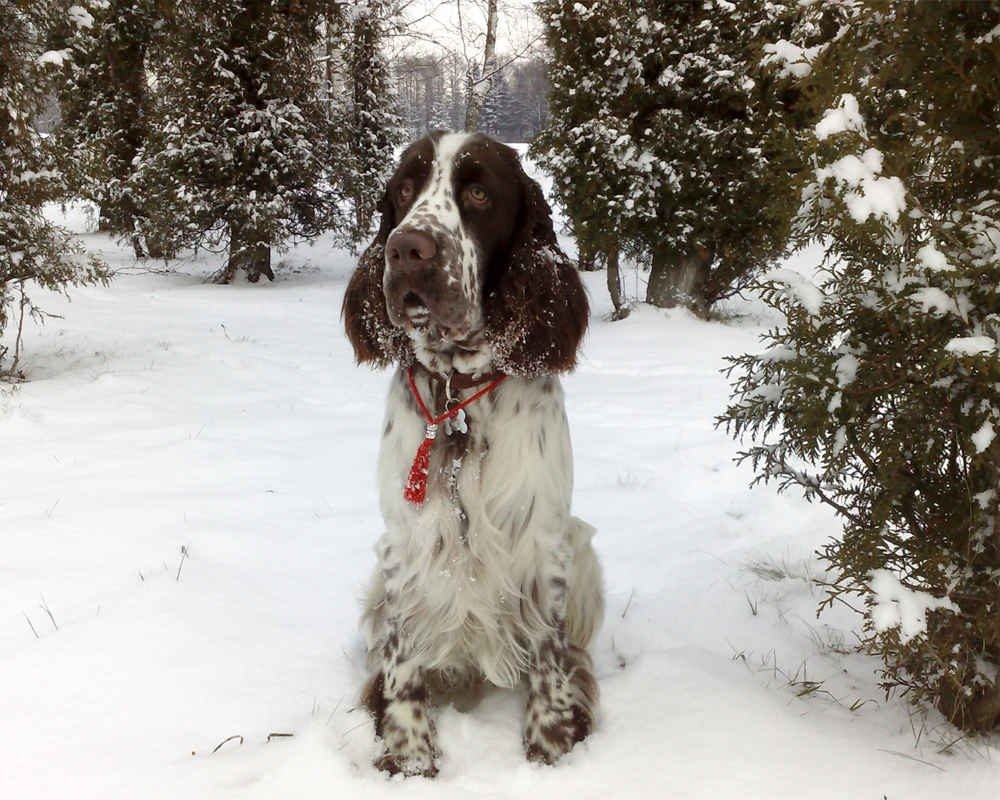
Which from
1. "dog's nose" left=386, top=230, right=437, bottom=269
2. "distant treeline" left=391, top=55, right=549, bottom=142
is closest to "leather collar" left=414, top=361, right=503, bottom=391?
"dog's nose" left=386, top=230, right=437, bottom=269

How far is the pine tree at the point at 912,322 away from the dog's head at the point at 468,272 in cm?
63

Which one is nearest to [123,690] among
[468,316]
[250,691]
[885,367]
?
[250,691]

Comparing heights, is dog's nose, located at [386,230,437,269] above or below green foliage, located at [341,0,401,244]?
below

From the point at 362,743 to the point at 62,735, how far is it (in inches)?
29.3

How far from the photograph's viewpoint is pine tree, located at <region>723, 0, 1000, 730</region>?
144 cm

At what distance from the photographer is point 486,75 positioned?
1252 centimetres

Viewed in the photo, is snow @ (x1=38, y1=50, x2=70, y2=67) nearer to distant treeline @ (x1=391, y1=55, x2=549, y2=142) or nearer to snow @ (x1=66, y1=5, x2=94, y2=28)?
snow @ (x1=66, y1=5, x2=94, y2=28)

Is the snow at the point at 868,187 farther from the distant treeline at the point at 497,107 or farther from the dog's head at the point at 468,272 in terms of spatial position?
the distant treeline at the point at 497,107

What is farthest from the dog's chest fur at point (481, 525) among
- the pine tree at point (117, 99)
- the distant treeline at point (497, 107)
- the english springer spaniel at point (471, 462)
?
the distant treeline at point (497, 107)

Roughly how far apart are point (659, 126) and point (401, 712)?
284 inches

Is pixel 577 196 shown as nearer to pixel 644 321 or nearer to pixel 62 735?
pixel 644 321

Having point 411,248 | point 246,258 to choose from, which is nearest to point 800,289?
point 411,248

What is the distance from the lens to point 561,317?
82.5 inches

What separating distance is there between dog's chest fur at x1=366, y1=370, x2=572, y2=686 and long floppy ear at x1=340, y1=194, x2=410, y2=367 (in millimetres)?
131
